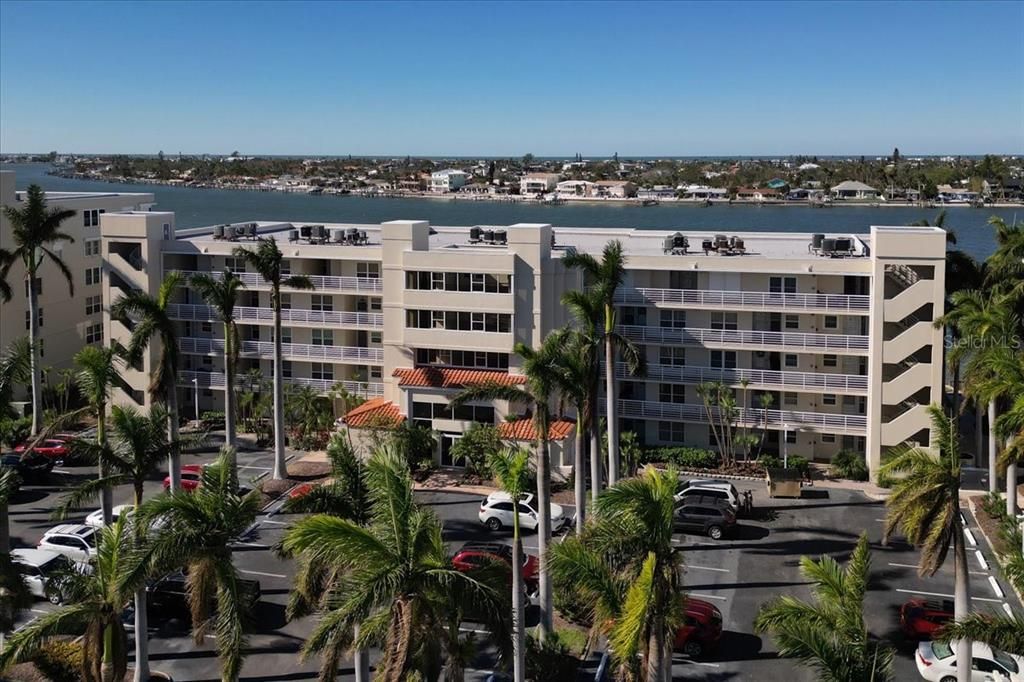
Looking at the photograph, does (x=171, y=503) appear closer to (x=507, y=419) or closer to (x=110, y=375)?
(x=110, y=375)

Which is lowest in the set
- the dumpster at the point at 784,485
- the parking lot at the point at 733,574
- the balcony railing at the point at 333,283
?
the parking lot at the point at 733,574

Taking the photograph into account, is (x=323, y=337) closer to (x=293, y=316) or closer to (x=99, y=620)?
(x=293, y=316)

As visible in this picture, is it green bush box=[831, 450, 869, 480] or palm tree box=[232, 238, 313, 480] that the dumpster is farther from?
palm tree box=[232, 238, 313, 480]

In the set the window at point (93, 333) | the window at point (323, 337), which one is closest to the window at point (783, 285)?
the window at point (323, 337)

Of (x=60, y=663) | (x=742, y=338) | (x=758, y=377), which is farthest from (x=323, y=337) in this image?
(x=60, y=663)

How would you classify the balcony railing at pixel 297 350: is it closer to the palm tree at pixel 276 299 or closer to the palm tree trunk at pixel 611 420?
the palm tree at pixel 276 299
